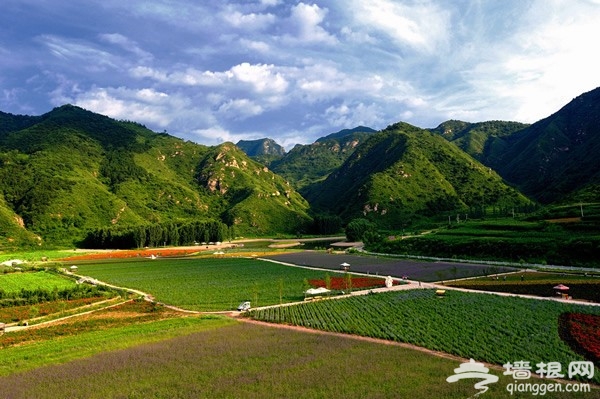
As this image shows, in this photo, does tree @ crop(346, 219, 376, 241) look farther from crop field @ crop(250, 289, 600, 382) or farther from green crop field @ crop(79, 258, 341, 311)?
crop field @ crop(250, 289, 600, 382)

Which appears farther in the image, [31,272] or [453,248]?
[453,248]

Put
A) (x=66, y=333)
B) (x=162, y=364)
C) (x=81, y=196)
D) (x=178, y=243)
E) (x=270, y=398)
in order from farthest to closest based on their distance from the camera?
(x=81, y=196) < (x=178, y=243) < (x=66, y=333) < (x=162, y=364) < (x=270, y=398)

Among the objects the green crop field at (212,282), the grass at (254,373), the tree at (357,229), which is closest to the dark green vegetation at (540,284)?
the green crop field at (212,282)

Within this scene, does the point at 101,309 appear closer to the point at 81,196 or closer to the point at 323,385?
the point at 323,385

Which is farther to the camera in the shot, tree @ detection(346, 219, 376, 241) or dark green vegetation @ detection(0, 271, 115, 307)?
tree @ detection(346, 219, 376, 241)

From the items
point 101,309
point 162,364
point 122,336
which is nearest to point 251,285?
point 101,309

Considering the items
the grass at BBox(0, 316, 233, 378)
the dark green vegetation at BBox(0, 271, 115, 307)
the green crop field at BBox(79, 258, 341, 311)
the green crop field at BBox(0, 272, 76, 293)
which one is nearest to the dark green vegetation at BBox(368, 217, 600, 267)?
the green crop field at BBox(79, 258, 341, 311)
